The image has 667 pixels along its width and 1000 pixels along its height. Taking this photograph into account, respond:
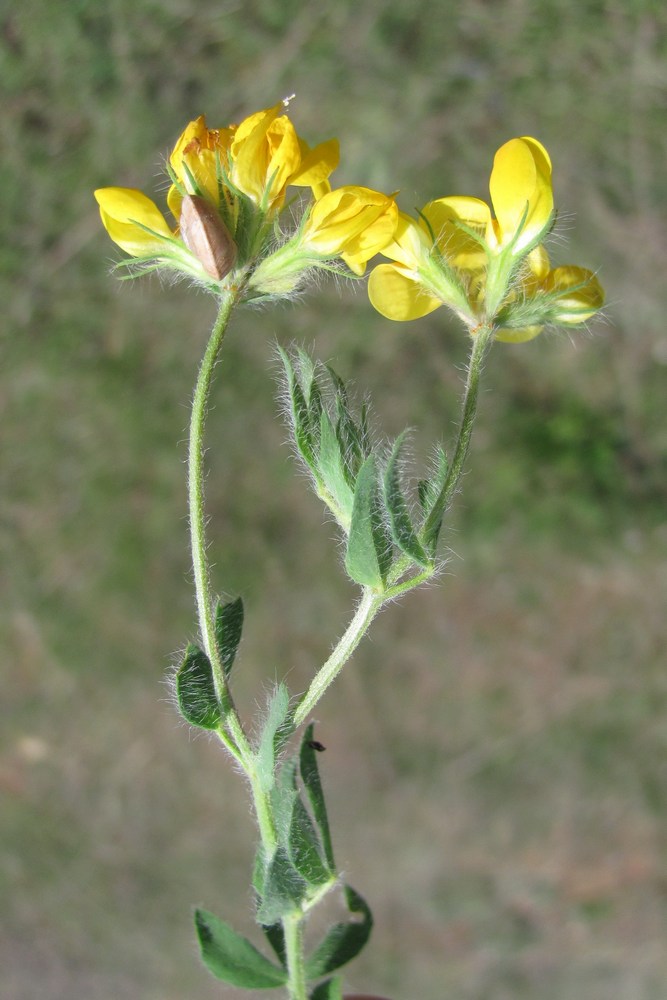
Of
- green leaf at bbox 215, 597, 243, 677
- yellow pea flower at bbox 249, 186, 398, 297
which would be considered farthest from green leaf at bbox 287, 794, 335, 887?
yellow pea flower at bbox 249, 186, 398, 297

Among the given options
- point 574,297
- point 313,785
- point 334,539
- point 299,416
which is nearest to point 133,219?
point 299,416

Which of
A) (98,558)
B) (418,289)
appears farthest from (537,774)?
(418,289)

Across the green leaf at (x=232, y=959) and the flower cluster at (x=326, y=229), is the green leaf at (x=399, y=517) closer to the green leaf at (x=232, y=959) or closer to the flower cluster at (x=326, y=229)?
the flower cluster at (x=326, y=229)

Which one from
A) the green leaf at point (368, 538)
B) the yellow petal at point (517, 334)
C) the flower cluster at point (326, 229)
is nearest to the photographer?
the green leaf at point (368, 538)

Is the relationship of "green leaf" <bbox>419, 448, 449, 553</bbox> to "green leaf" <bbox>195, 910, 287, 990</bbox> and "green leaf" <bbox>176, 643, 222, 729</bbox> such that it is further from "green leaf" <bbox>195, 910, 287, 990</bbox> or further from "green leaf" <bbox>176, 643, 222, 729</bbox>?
"green leaf" <bbox>195, 910, 287, 990</bbox>

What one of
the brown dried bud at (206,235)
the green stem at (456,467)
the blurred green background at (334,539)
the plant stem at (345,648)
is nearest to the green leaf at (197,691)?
the plant stem at (345,648)

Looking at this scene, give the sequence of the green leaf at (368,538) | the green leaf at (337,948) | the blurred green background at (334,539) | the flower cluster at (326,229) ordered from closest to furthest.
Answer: the green leaf at (368,538) < the flower cluster at (326,229) < the green leaf at (337,948) < the blurred green background at (334,539)

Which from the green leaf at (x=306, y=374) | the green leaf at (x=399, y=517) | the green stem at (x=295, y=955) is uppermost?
the green leaf at (x=306, y=374)
